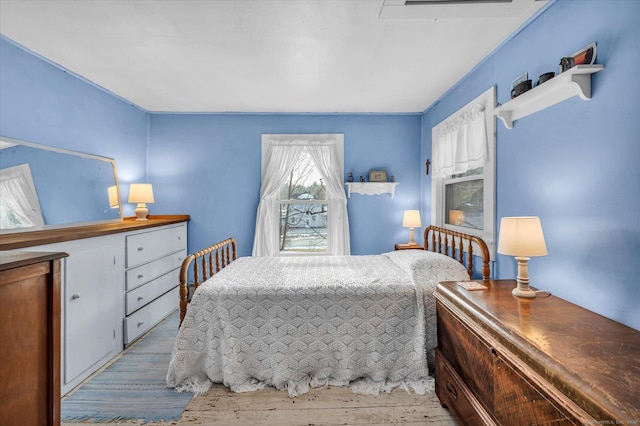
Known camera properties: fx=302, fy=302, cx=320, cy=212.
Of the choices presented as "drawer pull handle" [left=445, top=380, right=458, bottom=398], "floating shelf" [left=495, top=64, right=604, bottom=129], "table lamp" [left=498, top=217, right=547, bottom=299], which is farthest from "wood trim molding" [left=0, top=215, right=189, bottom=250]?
"floating shelf" [left=495, top=64, right=604, bottom=129]

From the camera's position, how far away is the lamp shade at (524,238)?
1556mm

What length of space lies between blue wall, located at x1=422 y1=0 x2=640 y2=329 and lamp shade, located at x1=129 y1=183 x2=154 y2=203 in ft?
12.3

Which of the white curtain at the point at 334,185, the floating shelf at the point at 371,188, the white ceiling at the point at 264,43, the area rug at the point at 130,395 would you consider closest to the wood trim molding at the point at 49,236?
the area rug at the point at 130,395

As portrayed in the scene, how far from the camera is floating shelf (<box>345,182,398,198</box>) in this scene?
13.2 feet

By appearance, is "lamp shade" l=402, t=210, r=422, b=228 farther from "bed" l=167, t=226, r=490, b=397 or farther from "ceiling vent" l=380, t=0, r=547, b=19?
"ceiling vent" l=380, t=0, r=547, b=19

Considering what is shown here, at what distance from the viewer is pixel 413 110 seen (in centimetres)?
393

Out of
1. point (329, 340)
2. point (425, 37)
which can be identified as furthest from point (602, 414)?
point (425, 37)

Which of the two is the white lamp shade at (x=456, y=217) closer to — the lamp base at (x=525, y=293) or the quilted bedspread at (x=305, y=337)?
the quilted bedspread at (x=305, y=337)

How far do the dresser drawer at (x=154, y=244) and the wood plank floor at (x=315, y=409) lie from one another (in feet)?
4.36

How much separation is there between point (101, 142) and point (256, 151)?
1.70 m

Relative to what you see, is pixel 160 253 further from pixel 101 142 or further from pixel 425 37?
pixel 425 37

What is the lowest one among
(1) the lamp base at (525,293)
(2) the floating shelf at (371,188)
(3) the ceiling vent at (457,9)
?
(1) the lamp base at (525,293)

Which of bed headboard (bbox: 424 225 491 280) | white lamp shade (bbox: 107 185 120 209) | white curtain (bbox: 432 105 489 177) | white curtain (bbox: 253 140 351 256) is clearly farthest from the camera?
white curtain (bbox: 253 140 351 256)

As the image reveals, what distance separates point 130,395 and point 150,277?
1221 millimetres
